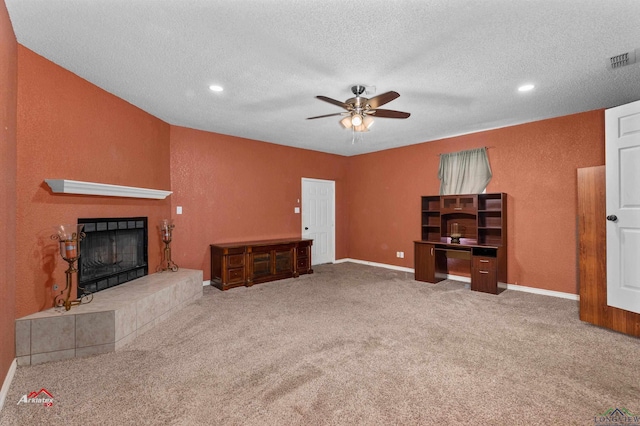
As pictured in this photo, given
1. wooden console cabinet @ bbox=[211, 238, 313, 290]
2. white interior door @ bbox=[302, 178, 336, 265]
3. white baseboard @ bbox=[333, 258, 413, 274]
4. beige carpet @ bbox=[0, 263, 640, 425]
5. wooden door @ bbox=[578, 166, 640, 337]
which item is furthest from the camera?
white interior door @ bbox=[302, 178, 336, 265]

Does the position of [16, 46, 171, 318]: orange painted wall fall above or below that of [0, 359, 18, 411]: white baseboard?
above

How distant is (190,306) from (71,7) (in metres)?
3.20

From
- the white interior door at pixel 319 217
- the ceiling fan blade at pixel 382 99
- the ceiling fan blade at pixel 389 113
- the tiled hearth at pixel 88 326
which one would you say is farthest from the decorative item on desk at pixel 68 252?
the white interior door at pixel 319 217

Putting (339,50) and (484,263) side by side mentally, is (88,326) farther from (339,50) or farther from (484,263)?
(484,263)

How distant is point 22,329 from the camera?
7.85 ft

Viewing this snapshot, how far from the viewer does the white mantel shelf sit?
267 cm

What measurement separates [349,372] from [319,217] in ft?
15.1

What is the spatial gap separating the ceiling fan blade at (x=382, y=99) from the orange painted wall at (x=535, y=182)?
296cm

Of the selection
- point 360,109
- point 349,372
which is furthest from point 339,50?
point 349,372

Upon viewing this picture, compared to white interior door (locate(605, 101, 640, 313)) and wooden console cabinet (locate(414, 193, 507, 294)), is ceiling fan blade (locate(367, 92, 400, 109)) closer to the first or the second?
white interior door (locate(605, 101, 640, 313))

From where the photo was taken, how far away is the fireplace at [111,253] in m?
3.13

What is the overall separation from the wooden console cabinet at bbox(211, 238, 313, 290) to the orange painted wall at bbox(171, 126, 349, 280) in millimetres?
350

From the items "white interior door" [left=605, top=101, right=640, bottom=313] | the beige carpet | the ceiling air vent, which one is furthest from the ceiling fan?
the beige carpet

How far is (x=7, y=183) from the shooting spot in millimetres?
2158
